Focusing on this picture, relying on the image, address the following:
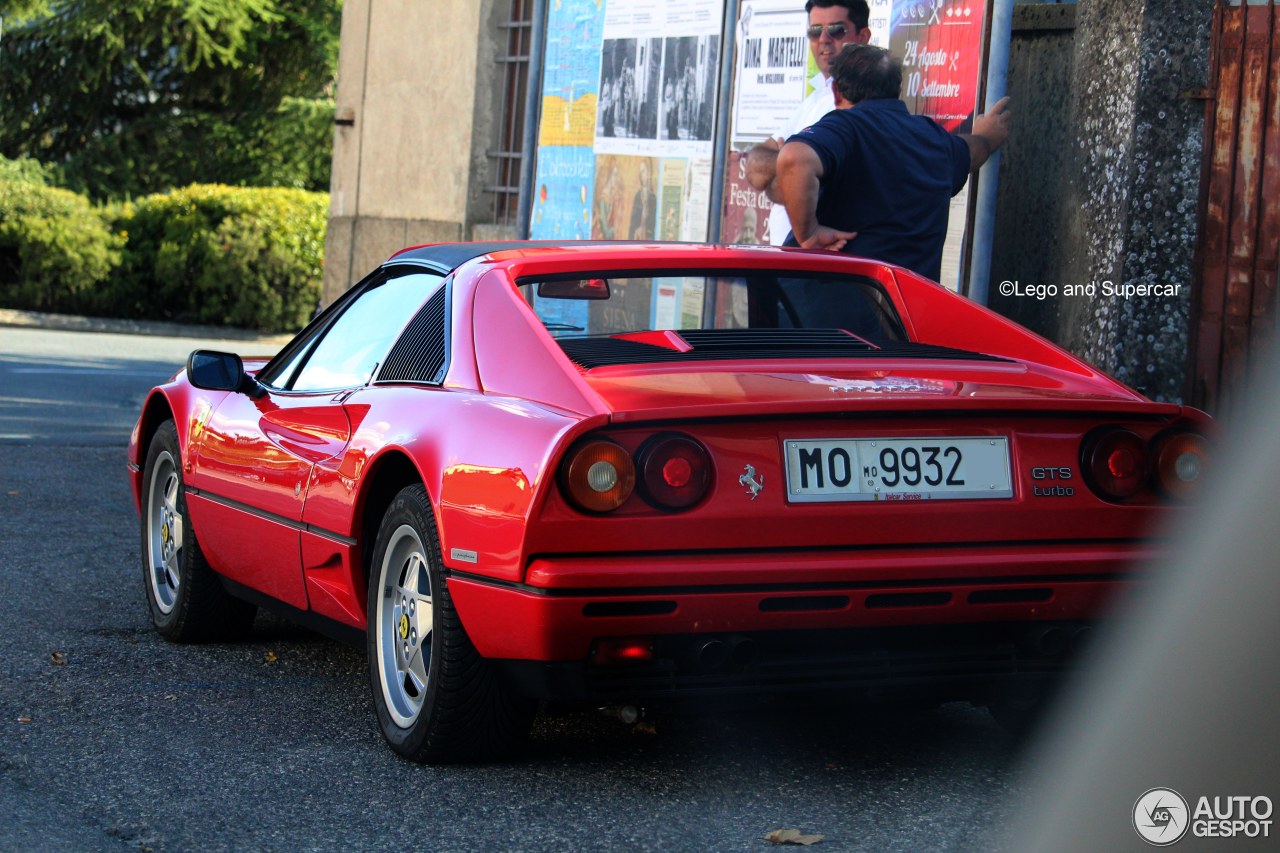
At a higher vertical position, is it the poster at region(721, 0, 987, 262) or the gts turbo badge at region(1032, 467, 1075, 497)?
the poster at region(721, 0, 987, 262)

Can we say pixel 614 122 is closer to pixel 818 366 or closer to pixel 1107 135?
pixel 1107 135

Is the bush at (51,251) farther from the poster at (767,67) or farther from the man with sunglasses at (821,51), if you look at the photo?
the man with sunglasses at (821,51)

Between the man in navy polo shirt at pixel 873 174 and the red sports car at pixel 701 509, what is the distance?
2.09 metres

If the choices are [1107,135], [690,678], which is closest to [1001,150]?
[1107,135]

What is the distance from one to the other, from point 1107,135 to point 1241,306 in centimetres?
102

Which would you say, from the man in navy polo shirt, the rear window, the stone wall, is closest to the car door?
the rear window

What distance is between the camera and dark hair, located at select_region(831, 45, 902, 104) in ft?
23.1

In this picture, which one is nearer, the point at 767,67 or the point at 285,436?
the point at 285,436

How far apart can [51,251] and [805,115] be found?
19182mm

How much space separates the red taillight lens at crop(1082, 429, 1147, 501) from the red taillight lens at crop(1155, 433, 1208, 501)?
4 centimetres

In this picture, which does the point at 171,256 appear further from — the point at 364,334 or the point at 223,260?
the point at 364,334

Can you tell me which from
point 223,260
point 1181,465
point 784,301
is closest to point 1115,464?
point 1181,465

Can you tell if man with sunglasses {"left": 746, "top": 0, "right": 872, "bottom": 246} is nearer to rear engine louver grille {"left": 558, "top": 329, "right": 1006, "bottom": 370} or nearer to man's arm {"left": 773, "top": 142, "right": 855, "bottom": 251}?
man's arm {"left": 773, "top": 142, "right": 855, "bottom": 251}

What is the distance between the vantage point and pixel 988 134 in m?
7.67
